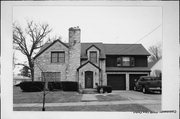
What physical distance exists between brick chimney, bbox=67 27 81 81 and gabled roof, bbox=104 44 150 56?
87cm

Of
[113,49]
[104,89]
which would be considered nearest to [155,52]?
[113,49]

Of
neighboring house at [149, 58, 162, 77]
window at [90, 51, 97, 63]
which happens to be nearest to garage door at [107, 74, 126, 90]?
window at [90, 51, 97, 63]

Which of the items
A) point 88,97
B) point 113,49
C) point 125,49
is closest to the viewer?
point 88,97

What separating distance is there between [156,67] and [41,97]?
336 cm

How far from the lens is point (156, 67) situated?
7.41 meters

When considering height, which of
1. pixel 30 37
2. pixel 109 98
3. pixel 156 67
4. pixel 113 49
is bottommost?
pixel 109 98

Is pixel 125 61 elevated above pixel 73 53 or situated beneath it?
situated beneath

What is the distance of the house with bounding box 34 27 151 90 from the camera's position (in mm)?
7637

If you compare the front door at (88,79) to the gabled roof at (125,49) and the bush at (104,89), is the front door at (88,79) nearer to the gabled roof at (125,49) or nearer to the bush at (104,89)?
the bush at (104,89)

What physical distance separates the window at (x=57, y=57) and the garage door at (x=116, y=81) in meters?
1.51

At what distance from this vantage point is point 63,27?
295 inches

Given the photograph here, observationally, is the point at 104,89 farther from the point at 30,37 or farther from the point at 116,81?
the point at 30,37

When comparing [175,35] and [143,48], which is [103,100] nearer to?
[143,48]

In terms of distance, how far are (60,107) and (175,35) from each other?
12.1ft
